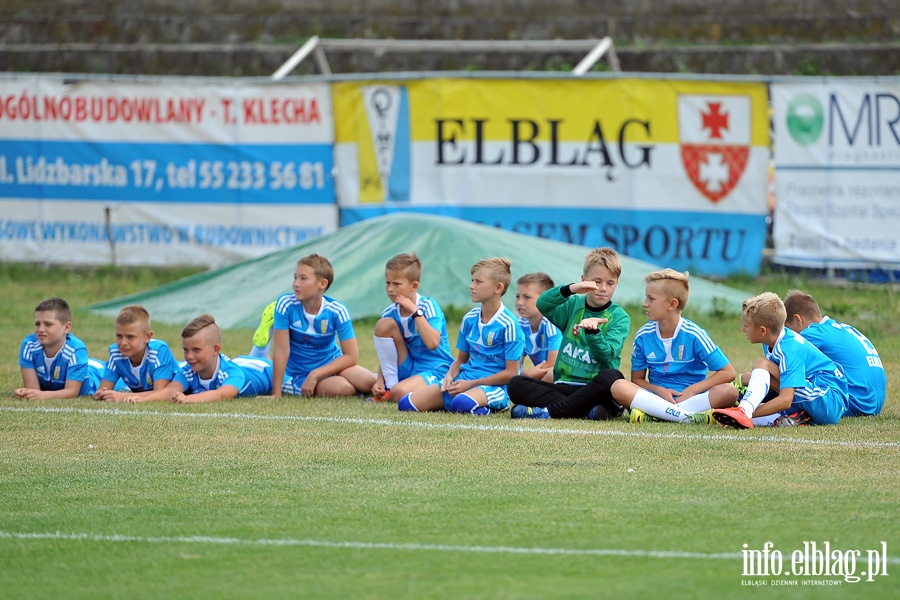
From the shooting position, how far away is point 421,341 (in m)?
8.73

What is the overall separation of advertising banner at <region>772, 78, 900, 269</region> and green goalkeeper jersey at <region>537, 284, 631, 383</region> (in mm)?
7345

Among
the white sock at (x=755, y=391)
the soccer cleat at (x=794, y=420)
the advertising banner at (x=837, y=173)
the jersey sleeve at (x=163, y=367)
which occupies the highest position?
the advertising banner at (x=837, y=173)

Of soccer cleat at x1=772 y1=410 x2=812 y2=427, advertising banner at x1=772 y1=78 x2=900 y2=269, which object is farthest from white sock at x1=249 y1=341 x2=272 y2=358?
advertising banner at x1=772 y1=78 x2=900 y2=269

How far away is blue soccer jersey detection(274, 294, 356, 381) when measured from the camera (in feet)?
29.0

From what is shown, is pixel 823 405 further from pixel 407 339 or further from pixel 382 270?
pixel 382 270

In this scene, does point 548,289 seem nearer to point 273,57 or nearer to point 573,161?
point 573,161

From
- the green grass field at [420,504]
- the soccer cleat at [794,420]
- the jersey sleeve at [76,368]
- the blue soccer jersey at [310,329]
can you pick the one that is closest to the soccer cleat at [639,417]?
the green grass field at [420,504]

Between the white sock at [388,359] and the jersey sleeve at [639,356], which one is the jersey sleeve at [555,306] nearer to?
the jersey sleeve at [639,356]

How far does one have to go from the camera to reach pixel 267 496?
5461mm

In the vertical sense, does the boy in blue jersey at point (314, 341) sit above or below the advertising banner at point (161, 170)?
below

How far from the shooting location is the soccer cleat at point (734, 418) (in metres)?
7.09

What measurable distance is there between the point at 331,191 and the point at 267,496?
Result: 10.2 m

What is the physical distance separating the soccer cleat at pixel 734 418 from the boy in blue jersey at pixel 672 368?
16 centimetres

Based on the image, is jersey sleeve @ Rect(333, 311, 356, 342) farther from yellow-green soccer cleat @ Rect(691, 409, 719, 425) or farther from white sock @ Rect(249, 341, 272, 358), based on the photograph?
yellow-green soccer cleat @ Rect(691, 409, 719, 425)
